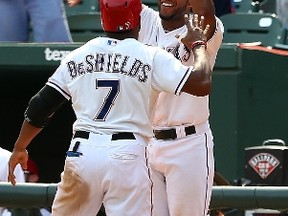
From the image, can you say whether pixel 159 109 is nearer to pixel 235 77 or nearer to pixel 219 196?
pixel 219 196

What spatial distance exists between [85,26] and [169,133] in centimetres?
306

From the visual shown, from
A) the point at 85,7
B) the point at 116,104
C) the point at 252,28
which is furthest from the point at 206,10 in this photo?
the point at 85,7

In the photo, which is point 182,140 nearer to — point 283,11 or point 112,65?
point 112,65

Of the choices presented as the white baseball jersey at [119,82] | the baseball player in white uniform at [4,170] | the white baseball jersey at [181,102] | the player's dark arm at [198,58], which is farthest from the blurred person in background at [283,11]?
the white baseball jersey at [119,82]

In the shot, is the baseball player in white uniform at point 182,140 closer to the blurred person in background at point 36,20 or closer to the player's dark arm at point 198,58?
the player's dark arm at point 198,58

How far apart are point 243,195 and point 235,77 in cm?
154

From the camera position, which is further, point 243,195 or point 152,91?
point 243,195

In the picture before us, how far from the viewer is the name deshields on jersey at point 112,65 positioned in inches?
186

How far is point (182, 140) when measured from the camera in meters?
5.40

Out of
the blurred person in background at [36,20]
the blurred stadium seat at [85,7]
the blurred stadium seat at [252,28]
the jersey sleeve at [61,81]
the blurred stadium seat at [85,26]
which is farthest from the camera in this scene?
the blurred stadium seat at [85,7]

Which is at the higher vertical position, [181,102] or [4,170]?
[181,102]

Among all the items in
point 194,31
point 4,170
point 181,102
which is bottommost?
point 4,170

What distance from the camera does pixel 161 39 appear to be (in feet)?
18.0

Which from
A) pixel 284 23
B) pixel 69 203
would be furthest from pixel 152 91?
pixel 284 23
